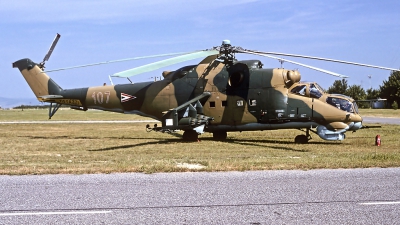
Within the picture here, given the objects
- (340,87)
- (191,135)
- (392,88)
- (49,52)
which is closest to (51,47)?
(49,52)

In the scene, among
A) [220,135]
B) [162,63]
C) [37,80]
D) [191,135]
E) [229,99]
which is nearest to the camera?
[162,63]

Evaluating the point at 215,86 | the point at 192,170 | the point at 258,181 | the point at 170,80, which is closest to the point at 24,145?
the point at 170,80

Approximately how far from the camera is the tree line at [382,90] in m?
96.6

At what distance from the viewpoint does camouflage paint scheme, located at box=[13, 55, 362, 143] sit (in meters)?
19.3

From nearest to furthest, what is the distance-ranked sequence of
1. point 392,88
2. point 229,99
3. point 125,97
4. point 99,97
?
1. point 229,99
2. point 125,97
3. point 99,97
4. point 392,88

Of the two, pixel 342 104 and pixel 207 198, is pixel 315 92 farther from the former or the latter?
pixel 207 198

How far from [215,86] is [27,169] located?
38.3ft

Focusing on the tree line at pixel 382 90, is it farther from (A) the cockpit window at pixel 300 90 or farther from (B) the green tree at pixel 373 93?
(A) the cockpit window at pixel 300 90

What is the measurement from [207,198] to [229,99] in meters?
13.6

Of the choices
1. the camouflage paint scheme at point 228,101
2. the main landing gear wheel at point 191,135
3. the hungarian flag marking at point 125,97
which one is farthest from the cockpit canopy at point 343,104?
the hungarian flag marking at point 125,97

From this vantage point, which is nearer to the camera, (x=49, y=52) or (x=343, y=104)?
(x=343, y=104)

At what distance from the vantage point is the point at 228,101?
20953 mm

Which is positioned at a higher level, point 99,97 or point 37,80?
point 37,80

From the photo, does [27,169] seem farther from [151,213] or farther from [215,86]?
[215,86]
